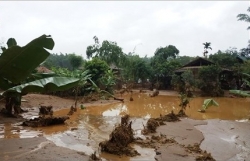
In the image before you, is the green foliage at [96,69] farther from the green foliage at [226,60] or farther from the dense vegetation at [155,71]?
the green foliage at [226,60]

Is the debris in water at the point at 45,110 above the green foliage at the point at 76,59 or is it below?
below

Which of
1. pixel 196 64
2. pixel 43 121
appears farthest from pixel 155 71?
pixel 43 121

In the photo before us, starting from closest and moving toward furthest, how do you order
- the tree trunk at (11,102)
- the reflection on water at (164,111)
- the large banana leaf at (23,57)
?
the large banana leaf at (23,57) → the tree trunk at (11,102) → the reflection on water at (164,111)

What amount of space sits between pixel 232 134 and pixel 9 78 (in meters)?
8.86

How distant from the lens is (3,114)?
11508 mm

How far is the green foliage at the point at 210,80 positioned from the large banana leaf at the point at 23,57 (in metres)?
23.2

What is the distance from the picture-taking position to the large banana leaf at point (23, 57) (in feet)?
15.2

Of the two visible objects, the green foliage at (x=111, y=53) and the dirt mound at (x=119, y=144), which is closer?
the dirt mound at (x=119, y=144)

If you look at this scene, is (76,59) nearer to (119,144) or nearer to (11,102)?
(11,102)

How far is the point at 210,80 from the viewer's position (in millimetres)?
26266

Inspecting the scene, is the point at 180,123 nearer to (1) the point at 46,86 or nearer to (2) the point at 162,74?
(1) the point at 46,86

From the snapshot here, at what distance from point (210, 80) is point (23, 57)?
948 inches

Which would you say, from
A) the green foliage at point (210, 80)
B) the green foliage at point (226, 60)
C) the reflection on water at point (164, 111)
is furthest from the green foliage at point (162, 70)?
the reflection on water at point (164, 111)

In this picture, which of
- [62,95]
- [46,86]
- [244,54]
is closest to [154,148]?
[46,86]
